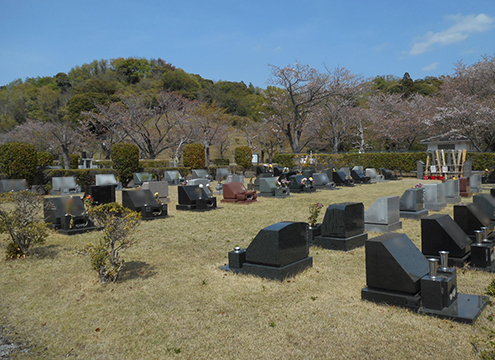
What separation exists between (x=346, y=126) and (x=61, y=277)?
42680 mm

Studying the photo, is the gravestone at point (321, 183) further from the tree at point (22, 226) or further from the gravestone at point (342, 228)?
the tree at point (22, 226)

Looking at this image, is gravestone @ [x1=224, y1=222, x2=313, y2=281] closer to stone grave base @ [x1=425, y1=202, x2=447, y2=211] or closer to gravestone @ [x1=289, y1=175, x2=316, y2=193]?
stone grave base @ [x1=425, y1=202, x2=447, y2=211]

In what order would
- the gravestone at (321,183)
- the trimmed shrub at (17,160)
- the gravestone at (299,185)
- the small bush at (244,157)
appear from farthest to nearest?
the small bush at (244,157) → the gravestone at (321,183) → the gravestone at (299,185) → the trimmed shrub at (17,160)

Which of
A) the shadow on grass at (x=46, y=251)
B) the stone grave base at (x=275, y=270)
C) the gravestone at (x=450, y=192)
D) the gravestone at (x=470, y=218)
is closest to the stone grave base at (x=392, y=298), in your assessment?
the stone grave base at (x=275, y=270)

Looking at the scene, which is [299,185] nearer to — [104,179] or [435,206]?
[435,206]

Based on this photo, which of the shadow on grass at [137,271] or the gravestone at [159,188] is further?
the gravestone at [159,188]

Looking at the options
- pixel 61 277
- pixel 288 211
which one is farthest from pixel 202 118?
pixel 61 277

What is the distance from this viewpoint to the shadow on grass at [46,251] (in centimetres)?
824

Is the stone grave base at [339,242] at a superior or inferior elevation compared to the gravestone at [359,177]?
inferior

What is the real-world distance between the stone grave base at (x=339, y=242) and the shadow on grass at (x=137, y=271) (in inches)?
144

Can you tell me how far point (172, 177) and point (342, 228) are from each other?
19.7 m

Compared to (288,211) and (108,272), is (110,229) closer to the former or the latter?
(108,272)

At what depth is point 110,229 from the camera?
20.5ft

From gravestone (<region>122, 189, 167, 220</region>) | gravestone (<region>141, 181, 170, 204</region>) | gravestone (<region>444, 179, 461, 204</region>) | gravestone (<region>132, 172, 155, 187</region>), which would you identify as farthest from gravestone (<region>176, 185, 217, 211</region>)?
gravestone (<region>444, 179, 461, 204</region>)
